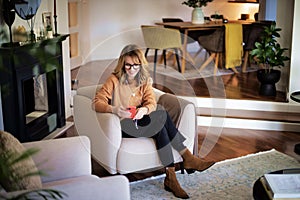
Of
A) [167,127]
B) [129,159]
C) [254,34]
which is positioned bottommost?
[129,159]

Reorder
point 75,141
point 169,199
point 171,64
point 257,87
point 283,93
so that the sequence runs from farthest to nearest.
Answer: point 171,64 → point 257,87 → point 283,93 → point 169,199 → point 75,141

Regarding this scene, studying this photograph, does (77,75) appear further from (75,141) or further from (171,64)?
(75,141)

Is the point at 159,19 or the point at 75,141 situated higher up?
the point at 159,19

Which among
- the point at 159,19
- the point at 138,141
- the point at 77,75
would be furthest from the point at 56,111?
the point at 159,19

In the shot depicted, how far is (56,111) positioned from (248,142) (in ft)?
6.49

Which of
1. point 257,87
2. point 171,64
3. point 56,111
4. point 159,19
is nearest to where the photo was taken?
point 56,111

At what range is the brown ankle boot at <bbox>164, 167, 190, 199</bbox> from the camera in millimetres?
2843

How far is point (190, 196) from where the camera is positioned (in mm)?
2855

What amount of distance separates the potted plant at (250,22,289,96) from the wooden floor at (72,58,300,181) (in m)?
0.15

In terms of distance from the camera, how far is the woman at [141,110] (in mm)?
2898

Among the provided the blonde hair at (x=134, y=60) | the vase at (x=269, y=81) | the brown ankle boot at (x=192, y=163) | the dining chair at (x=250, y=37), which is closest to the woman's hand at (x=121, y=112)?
the blonde hair at (x=134, y=60)

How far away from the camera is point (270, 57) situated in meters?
4.79

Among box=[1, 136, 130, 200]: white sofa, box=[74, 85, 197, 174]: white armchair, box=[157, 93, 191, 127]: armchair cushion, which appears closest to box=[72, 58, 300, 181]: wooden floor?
box=[74, 85, 197, 174]: white armchair

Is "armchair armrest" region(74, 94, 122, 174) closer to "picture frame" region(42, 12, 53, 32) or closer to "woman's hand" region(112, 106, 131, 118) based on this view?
"woman's hand" region(112, 106, 131, 118)
